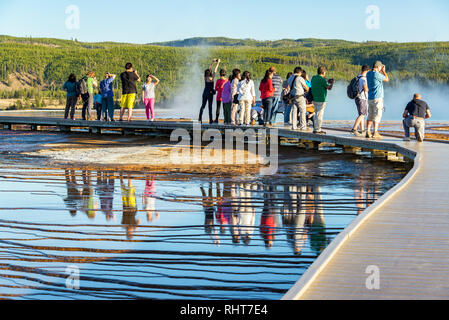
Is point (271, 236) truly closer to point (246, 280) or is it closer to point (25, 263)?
point (246, 280)

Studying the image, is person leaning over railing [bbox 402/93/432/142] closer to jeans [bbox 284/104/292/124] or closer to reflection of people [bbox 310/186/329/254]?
jeans [bbox 284/104/292/124]

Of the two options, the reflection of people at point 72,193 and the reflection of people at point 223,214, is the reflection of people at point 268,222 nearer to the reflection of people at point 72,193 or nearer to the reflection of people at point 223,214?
the reflection of people at point 223,214

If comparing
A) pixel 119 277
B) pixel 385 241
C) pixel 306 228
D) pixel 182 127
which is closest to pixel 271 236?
pixel 306 228

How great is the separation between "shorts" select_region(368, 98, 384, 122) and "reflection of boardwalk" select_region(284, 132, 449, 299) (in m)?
6.28

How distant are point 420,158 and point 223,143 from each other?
810 centimetres

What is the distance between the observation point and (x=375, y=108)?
14734 mm

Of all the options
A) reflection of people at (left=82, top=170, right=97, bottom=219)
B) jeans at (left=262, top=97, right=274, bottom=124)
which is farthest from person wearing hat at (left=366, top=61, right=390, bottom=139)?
reflection of people at (left=82, top=170, right=97, bottom=219)

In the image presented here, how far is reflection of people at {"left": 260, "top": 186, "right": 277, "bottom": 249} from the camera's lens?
7318 mm

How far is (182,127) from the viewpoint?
21750 millimetres

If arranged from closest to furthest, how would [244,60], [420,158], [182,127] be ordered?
[420,158] → [182,127] → [244,60]

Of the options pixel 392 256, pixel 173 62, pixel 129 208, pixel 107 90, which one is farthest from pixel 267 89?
pixel 173 62

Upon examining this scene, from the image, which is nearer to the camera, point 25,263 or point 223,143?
point 25,263

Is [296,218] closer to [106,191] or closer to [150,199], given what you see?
[150,199]
